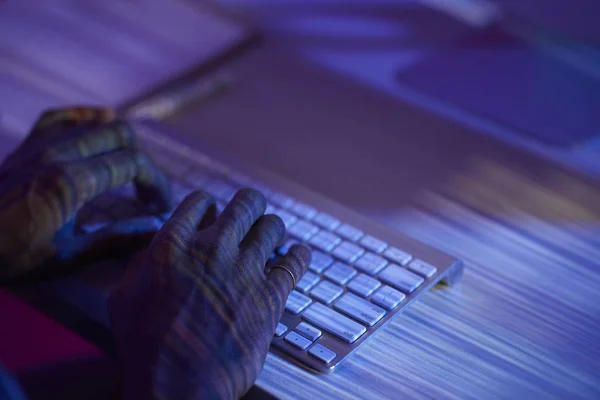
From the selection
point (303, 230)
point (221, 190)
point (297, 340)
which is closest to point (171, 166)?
point (221, 190)

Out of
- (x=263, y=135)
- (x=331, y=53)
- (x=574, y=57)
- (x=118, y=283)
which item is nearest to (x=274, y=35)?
(x=331, y=53)

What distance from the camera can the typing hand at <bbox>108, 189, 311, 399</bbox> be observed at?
0.54 meters

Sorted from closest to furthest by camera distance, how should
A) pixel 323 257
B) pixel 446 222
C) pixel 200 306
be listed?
pixel 200 306 → pixel 323 257 → pixel 446 222

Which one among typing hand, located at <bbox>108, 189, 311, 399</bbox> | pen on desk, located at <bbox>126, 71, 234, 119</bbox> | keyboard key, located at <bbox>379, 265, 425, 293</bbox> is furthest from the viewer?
pen on desk, located at <bbox>126, 71, 234, 119</bbox>

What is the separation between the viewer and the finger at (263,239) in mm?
610

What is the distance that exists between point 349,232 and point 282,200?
0.08 meters

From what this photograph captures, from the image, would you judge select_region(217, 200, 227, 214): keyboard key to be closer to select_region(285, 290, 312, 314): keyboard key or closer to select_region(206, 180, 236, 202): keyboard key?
select_region(206, 180, 236, 202): keyboard key

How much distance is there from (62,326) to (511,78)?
63cm

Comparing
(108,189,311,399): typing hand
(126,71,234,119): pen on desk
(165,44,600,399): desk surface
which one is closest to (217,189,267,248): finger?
(108,189,311,399): typing hand

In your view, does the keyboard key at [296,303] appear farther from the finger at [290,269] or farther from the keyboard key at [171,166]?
the keyboard key at [171,166]

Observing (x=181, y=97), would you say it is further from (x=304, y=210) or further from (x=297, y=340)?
(x=297, y=340)

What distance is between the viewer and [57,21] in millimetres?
1061

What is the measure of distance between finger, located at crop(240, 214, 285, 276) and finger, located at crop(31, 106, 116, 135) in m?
0.22

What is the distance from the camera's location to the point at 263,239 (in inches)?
24.6
